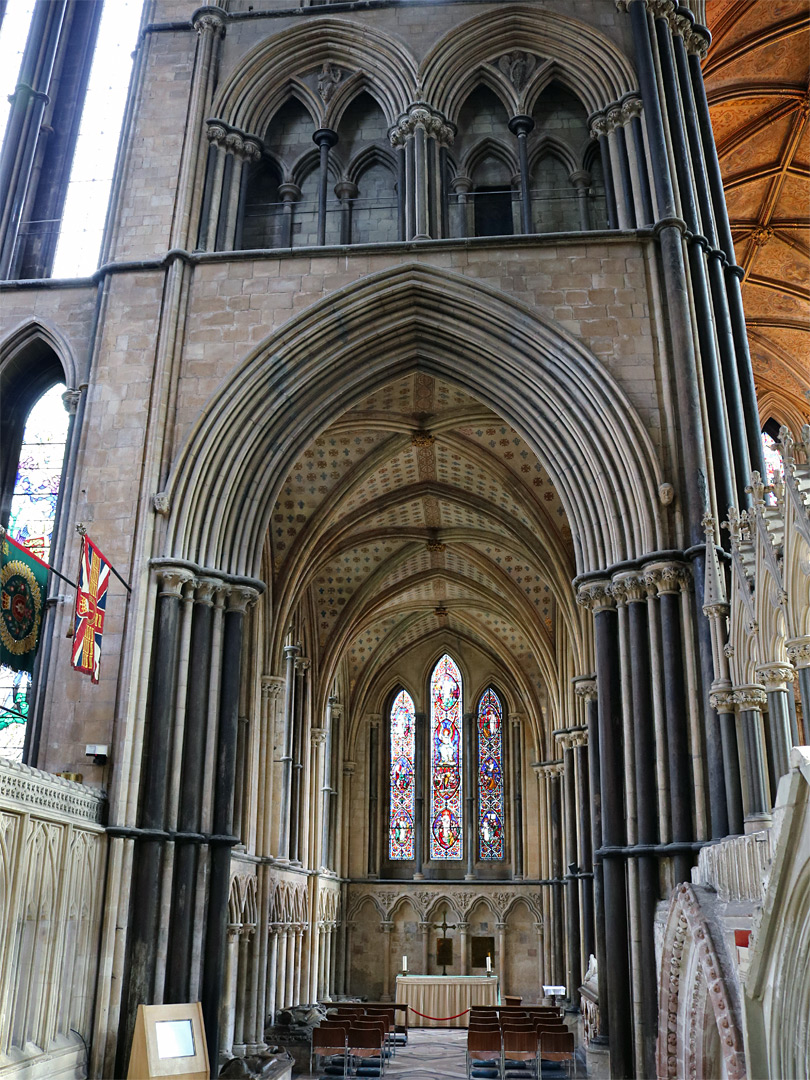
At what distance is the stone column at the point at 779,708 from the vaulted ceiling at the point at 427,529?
8.94 m

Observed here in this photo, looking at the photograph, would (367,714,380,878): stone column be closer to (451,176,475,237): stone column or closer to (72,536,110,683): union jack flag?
(451,176,475,237): stone column

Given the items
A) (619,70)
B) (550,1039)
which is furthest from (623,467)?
(550,1039)

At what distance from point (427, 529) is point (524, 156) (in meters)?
8.68

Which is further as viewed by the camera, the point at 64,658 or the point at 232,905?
the point at 232,905

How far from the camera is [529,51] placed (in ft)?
47.6

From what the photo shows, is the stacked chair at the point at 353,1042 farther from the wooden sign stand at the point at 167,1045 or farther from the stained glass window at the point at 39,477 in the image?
the stained glass window at the point at 39,477

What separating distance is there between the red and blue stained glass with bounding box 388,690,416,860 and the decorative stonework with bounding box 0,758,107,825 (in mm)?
16465

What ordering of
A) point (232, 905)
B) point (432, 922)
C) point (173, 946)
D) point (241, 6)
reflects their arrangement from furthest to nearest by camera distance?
point (432, 922)
point (232, 905)
point (241, 6)
point (173, 946)

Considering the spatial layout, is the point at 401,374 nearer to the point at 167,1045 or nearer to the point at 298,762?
the point at 167,1045

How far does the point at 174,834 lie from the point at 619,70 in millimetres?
10853

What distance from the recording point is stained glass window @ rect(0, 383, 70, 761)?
13406 mm

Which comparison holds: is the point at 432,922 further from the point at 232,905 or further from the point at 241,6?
the point at 241,6

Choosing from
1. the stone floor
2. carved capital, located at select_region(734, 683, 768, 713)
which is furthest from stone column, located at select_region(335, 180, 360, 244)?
the stone floor

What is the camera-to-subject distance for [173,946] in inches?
422
